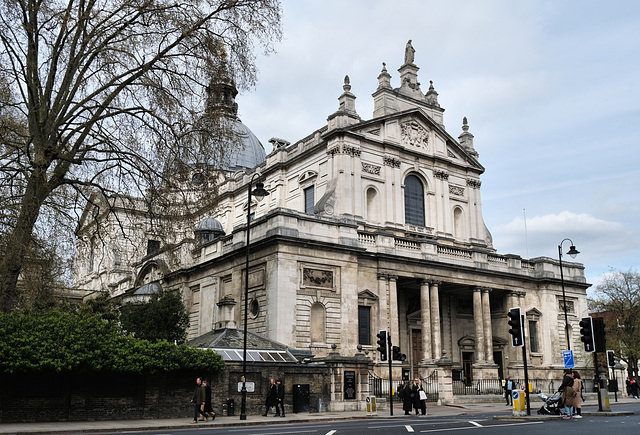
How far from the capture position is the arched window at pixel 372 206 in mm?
42844

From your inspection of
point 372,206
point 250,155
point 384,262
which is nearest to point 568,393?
point 384,262

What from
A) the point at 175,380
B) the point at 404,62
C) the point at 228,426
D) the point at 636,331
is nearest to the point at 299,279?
the point at 175,380

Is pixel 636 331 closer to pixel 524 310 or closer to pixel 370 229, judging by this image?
pixel 524 310

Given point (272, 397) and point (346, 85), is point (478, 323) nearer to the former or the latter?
point (346, 85)

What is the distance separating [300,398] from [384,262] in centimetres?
1360

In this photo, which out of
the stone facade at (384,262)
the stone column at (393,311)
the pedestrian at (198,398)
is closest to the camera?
the pedestrian at (198,398)

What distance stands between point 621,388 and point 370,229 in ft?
84.4

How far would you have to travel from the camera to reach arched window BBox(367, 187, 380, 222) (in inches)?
1687

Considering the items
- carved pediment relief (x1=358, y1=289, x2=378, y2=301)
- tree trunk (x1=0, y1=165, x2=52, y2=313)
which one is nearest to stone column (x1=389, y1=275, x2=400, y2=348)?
carved pediment relief (x1=358, y1=289, x2=378, y2=301)

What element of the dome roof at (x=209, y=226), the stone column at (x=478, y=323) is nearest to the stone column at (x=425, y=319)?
the stone column at (x=478, y=323)

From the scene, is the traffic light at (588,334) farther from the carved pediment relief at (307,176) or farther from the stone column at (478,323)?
the carved pediment relief at (307,176)

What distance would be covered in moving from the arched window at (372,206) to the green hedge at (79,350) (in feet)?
67.2

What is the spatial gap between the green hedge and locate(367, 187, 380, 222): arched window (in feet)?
67.2

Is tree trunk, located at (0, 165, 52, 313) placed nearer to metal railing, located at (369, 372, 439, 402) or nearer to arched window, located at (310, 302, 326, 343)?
arched window, located at (310, 302, 326, 343)
